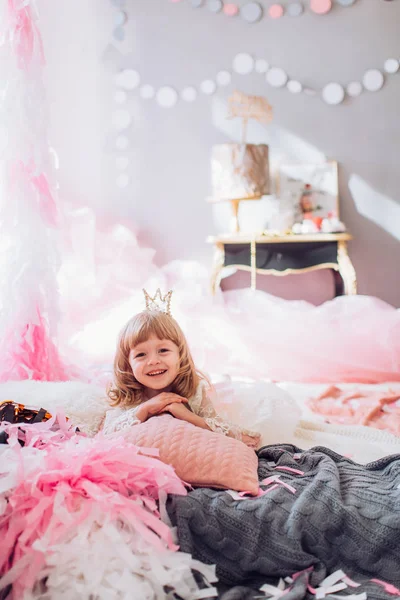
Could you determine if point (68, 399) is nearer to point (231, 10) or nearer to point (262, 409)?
point (262, 409)

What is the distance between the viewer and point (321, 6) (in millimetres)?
3512

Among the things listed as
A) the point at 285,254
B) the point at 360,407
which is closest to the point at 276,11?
the point at 285,254

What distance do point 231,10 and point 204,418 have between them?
2897 millimetres

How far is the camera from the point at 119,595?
0.92 metres

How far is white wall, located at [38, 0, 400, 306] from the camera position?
140 inches

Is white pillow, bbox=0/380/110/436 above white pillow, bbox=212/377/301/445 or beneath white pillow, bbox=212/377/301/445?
above

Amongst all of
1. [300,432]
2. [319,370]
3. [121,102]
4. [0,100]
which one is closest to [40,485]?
[300,432]

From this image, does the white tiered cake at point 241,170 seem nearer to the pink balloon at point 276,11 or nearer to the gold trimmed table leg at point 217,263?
the gold trimmed table leg at point 217,263

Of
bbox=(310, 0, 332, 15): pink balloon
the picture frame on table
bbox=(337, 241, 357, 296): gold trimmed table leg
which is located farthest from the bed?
bbox=(310, 0, 332, 15): pink balloon

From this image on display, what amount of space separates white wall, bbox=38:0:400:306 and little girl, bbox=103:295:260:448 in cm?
228

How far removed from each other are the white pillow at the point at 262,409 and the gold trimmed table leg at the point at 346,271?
1.42 metres

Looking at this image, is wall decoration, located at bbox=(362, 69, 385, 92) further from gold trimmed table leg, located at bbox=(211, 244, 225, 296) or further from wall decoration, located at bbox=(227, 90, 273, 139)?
gold trimmed table leg, located at bbox=(211, 244, 225, 296)

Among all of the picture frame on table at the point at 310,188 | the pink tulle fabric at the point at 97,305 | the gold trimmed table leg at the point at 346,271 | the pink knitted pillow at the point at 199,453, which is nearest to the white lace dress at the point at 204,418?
the pink knitted pillow at the point at 199,453

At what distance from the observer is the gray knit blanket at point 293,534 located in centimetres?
104
